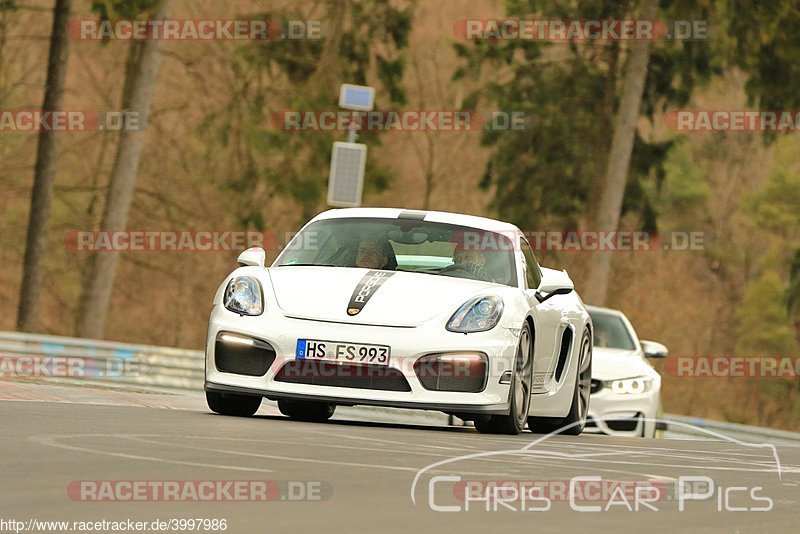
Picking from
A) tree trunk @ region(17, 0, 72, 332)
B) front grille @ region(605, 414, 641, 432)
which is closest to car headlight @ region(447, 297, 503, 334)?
front grille @ region(605, 414, 641, 432)

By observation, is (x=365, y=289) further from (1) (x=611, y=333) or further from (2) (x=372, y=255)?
(1) (x=611, y=333)

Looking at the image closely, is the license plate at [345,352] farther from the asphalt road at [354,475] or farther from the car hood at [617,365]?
the car hood at [617,365]

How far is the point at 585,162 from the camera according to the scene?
37.4 metres

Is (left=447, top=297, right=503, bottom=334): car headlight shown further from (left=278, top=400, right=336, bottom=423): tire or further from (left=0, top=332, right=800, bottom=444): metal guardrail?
(left=0, top=332, right=800, bottom=444): metal guardrail

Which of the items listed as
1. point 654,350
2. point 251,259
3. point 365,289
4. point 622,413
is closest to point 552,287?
point 365,289

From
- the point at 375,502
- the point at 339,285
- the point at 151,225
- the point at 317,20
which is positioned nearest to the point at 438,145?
the point at 151,225

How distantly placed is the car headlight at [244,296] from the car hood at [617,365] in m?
6.29

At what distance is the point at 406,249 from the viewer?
11508 millimetres

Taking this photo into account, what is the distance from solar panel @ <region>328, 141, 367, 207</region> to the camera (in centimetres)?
2175

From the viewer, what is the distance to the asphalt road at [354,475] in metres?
5.68

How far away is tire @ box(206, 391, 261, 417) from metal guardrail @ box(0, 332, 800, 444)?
9.47 meters

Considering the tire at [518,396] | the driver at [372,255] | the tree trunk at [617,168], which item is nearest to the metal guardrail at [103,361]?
the driver at [372,255]

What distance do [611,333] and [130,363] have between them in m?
6.70

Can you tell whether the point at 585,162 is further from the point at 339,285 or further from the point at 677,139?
the point at 339,285
